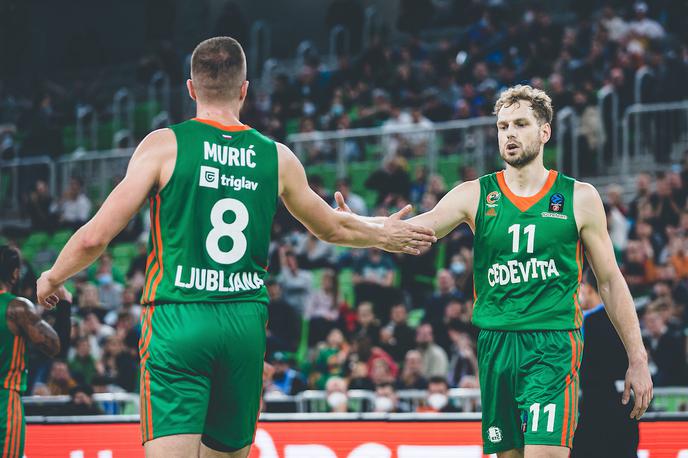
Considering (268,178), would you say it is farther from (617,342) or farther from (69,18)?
(69,18)

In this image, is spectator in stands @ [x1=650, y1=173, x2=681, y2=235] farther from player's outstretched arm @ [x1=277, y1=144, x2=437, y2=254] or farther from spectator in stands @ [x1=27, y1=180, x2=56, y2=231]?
spectator in stands @ [x1=27, y1=180, x2=56, y2=231]

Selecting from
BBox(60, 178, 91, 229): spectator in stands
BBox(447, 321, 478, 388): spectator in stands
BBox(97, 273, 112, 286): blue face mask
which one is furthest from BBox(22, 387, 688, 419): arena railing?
BBox(60, 178, 91, 229): spectator in stands

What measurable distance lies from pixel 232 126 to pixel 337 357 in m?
7.97

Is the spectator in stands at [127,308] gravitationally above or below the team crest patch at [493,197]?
below

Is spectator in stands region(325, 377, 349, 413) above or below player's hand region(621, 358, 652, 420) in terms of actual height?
below

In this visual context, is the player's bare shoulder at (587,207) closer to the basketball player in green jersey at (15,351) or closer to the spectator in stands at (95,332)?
the basketball player in green jersey at (15,351)

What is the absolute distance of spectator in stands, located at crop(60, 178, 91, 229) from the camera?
741 inches

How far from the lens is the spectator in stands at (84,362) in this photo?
14276 millimetres

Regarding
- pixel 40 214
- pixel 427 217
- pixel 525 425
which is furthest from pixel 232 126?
pixel 40 214

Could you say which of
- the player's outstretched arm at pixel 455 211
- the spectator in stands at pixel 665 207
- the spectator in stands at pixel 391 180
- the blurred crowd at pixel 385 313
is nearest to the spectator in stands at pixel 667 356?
the blurred crowd at pixel 385 313

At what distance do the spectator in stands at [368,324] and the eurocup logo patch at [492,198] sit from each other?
669cm

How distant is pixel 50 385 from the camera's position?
44.1 ft

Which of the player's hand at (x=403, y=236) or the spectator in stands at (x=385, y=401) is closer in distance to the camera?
the player's hand at (x=403, y=236)

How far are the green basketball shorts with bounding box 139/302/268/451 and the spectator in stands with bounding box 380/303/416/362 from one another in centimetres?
787
